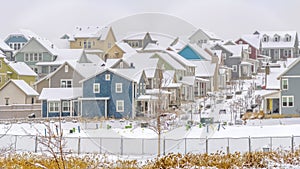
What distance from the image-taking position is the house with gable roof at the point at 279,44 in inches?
2603

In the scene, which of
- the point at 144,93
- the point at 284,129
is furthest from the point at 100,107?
the point at 284,129

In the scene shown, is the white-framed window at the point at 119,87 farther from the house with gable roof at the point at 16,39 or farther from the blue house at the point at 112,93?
the house with gable roof at the point at 16,39

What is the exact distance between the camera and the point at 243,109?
32.8m

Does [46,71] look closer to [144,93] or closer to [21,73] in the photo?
[21,73]

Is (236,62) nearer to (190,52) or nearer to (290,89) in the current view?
(190,52)

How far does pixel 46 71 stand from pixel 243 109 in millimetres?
22716

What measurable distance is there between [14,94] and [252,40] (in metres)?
35.1

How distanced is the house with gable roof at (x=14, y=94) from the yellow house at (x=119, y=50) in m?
6.77

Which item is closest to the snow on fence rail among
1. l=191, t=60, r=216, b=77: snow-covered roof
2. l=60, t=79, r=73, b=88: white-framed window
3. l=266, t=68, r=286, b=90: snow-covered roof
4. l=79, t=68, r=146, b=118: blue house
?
l=79, t=68, r=146, b=118: blue house

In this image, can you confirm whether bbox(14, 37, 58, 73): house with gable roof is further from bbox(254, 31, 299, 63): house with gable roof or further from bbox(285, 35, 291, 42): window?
bbox(285, 35, 291, 42): window

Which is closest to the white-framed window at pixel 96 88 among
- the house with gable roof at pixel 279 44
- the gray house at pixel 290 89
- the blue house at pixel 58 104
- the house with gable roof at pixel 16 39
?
the blue house at pixel 58 104

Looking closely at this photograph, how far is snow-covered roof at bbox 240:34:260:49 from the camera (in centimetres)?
6319

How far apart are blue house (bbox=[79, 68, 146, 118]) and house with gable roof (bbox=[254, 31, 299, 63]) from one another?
1502 inches

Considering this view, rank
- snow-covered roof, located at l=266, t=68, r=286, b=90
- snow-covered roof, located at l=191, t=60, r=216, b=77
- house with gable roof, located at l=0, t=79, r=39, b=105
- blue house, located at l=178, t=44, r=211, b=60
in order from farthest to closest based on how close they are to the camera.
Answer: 1. blue house, located at l=178, t=44, r=211, b=60
2. house with gable roof, located at l=0, t=79, r=39, b=105
3. snow-covered roof, located at l=191, t=60, r=216, b=77
4. snow-covered roof, located at l=266, t=68, r=286, b=90
